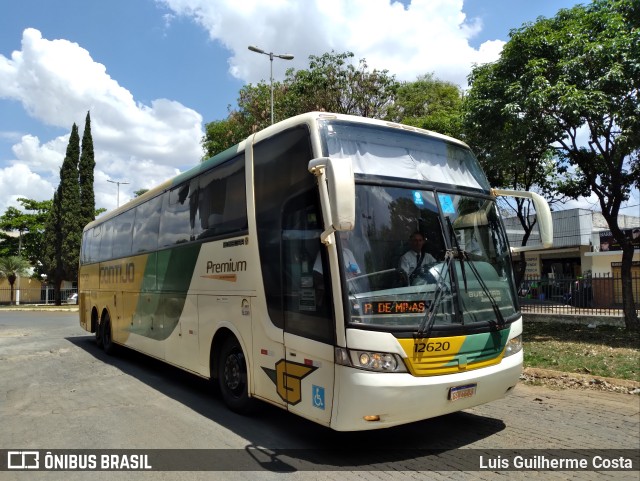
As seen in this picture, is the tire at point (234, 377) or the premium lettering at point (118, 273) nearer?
the tire at point (234, 377)

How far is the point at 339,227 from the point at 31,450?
13.4ft

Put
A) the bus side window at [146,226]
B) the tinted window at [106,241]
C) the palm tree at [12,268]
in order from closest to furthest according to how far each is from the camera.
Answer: the bus side window at [146,226] → the tinted window at [106,241] → the palm tree at [12,268]

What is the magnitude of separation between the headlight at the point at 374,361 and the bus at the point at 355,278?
0.01m

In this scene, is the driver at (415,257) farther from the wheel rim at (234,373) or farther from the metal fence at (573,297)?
the metal fence at (573,297)

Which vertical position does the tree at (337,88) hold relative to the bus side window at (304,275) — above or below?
above

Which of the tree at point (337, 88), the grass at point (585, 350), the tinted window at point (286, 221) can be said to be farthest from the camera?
the tree at point (337, 88)

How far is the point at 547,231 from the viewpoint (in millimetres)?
5512

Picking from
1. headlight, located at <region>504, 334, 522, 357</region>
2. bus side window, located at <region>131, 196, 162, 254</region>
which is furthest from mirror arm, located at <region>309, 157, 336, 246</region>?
bus side window, located at <region>131, 196, 162, 254</region>

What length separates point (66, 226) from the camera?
3991cm

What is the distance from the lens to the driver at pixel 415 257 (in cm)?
467

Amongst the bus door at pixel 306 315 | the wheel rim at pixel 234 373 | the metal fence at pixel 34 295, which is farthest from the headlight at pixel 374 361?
the metal fence at pixel 34 295

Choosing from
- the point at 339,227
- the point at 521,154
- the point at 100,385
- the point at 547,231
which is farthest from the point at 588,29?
the point at 100,385

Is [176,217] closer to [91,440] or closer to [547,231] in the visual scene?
[91,440]

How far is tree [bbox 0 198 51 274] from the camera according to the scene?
1909 inches
